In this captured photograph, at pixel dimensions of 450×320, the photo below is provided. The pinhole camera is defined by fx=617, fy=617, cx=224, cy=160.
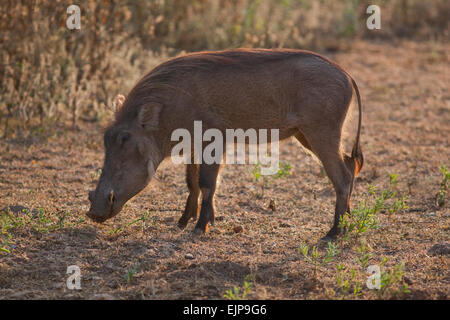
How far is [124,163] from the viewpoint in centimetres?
406

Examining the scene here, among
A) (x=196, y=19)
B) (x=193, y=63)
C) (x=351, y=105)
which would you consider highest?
(x=196, y=19)

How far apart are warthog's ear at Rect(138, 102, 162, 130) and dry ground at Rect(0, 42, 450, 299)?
18.4 inches

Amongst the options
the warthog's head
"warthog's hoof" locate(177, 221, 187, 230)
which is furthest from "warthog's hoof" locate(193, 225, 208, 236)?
the warthog's head

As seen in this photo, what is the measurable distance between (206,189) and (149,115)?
0.64 m

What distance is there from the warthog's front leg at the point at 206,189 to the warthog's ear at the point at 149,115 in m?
0.44

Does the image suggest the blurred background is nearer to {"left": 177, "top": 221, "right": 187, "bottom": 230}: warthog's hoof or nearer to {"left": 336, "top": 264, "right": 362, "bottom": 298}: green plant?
{"left": 177, "top": 221, "right": 187, "bottom": 230}: warthog's hoof

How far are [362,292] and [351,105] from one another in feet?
4.85

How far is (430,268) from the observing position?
3.70m

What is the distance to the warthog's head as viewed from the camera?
3977 millimetres

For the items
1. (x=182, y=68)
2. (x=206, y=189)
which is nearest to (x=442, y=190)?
(x=206, y=189)

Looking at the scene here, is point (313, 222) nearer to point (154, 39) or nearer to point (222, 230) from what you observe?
point (222, 230)

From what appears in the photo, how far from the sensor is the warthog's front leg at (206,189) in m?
4.20
